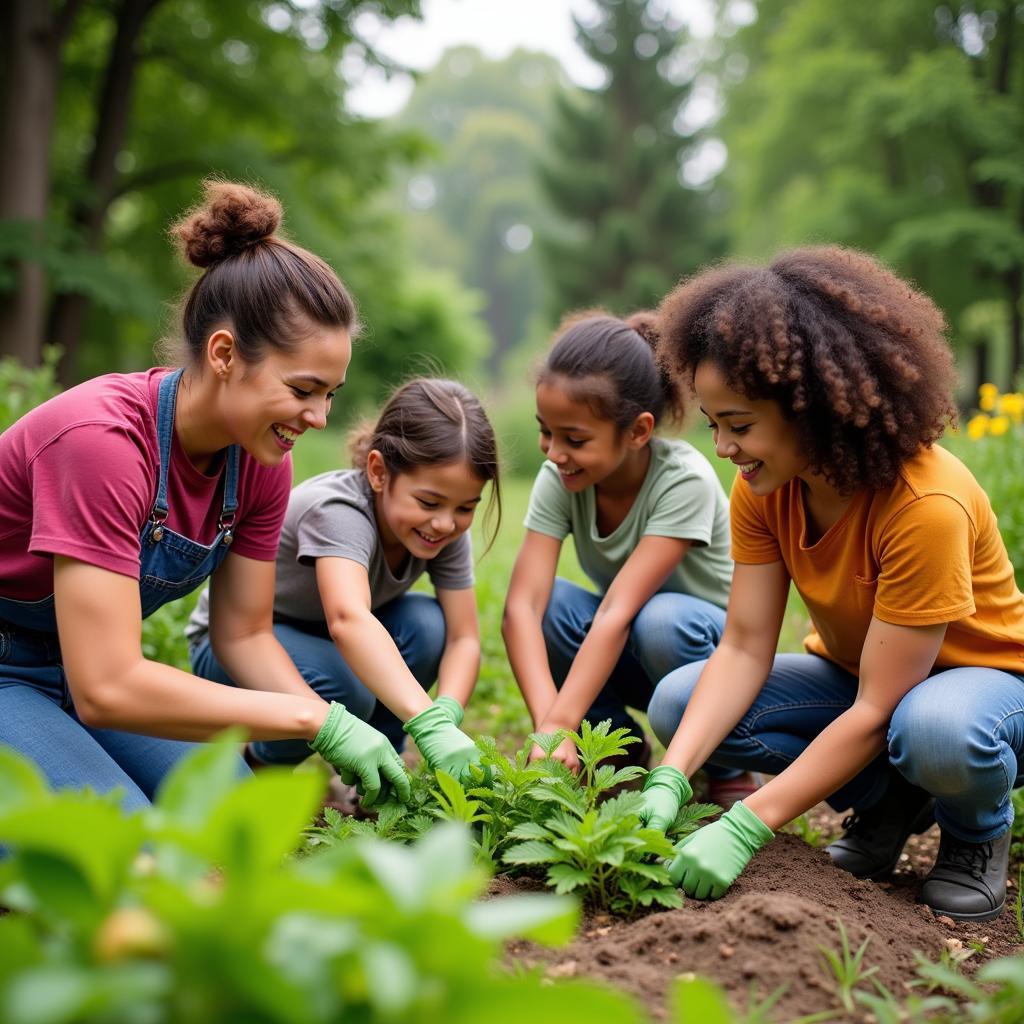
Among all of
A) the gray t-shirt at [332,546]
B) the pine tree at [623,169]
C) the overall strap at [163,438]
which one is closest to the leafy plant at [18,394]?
the gray t-shirt at [332,546]

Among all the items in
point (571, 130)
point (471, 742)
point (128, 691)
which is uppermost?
point (571, 130)

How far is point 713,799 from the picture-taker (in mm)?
2779

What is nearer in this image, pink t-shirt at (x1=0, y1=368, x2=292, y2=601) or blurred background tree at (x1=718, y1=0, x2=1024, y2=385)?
pink t-shirt at (x1=0, y1=368, x2=292, y2=601)

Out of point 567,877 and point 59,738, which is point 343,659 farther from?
point 567,877

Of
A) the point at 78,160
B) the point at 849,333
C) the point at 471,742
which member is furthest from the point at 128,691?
the point at 78,160

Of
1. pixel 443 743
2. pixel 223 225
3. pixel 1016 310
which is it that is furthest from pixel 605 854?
pixel 1016 310

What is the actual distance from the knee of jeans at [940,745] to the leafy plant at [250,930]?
1373mm

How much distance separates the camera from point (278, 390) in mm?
2029

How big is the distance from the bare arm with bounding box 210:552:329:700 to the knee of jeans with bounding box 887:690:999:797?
51.0 inches

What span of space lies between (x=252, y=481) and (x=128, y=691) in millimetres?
619

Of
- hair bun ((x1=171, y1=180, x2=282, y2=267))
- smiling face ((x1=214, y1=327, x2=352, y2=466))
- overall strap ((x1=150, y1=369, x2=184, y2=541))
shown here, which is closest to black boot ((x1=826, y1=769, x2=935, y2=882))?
smiling face ((x1=214, y1=327, x2=352, y2=466))

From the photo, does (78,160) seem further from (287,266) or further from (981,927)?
(981,927)

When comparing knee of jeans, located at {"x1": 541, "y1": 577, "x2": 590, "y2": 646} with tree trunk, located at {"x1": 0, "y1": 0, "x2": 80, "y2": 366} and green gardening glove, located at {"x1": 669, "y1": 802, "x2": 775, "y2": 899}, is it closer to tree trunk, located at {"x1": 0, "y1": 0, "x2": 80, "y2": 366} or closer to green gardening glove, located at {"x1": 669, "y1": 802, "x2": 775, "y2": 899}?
green gardening glove, located at {"x1": 669, "y1": 802, "x2": 775, "y2": 899}

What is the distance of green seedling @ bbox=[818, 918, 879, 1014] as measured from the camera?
1.48 meters
